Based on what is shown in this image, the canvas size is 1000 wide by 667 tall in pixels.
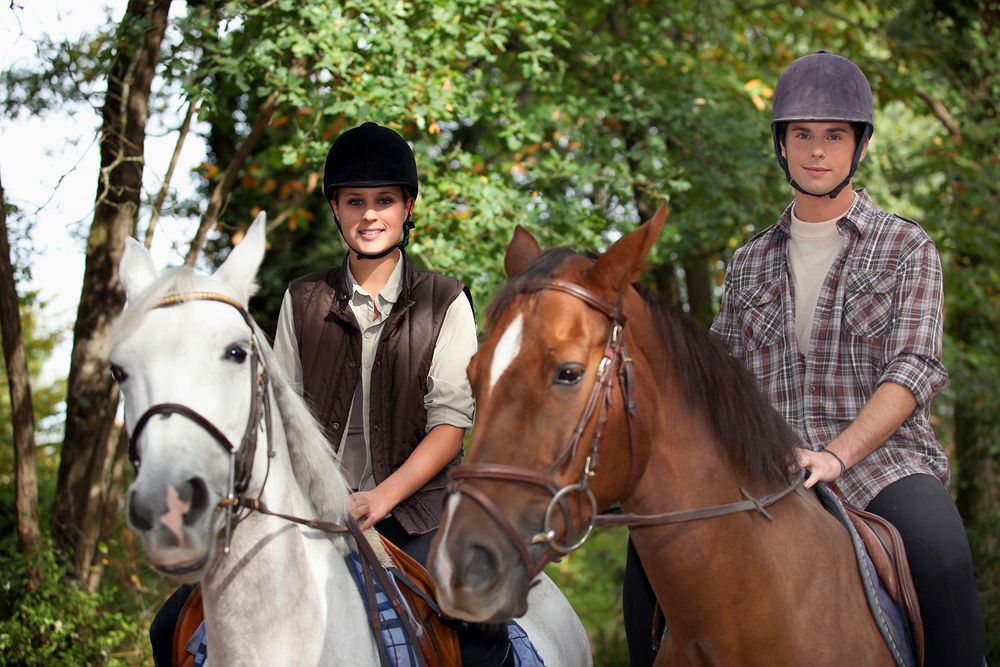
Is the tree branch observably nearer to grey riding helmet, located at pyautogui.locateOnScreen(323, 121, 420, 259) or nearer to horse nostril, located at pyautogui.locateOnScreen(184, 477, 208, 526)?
grey riding helmet, located at pyautogui.locateOnScreen(323, 121, 420, 259)

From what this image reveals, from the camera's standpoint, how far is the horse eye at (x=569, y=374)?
8.35 feet

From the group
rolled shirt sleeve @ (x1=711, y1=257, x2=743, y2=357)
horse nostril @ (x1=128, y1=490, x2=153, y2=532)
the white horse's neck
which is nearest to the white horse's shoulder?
the white horse's neck

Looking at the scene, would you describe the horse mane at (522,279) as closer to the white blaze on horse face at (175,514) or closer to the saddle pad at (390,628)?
the white blaze on horse face at (175,514)

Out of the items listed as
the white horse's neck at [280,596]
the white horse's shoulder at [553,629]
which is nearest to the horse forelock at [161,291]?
the white horse's neck at [280,596]

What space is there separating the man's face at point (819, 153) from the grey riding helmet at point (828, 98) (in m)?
0.02

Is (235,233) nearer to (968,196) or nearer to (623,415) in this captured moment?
(968,196)

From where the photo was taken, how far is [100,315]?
6859 mm

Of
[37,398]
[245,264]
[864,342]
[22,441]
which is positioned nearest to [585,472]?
[245,264]

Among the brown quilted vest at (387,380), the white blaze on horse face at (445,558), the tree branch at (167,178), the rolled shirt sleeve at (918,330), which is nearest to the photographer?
the white blaze on horse face at (445,558)

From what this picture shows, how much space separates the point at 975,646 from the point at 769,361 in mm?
1143

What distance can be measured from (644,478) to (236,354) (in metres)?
1.22

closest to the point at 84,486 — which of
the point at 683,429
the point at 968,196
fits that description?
the point at 683,429

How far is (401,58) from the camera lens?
6.85 meters

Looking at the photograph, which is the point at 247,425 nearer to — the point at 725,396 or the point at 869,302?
the point at 725,396
